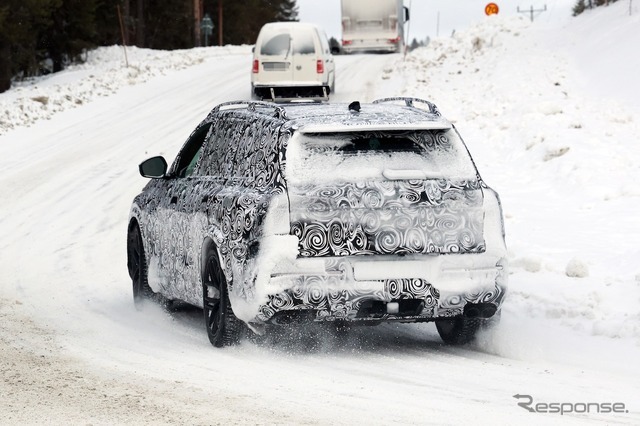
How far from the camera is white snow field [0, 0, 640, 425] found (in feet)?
21.5

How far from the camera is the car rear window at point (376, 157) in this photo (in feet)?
26.6

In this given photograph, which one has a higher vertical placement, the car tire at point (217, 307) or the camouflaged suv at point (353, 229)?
the camouflaged suv at point (353, 229)

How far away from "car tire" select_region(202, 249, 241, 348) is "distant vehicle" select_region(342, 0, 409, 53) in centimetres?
4019

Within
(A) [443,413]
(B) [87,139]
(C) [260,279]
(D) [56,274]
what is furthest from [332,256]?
(B) [87,139]

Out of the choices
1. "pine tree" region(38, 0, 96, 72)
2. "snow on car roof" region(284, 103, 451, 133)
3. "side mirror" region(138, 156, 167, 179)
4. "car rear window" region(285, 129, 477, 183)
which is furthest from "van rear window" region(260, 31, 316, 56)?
"pine tree" region(38, 0, 96, 72)

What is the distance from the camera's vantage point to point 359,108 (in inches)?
344

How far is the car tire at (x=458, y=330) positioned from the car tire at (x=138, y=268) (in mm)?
2721

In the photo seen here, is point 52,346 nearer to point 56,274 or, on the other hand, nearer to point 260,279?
point 260,279

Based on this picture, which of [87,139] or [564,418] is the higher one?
[564,418]

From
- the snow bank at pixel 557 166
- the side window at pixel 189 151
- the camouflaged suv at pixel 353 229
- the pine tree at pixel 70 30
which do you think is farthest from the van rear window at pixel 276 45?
the pine tree at pixel 70 30

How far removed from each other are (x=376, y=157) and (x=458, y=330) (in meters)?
1.43

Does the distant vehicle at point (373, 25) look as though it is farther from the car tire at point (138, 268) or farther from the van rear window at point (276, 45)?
the car tire at point (138, 268)

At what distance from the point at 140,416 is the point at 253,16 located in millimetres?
94493

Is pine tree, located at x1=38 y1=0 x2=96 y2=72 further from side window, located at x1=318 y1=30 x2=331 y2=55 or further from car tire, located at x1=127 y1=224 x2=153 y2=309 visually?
car tire, located at x1=127 y1=224 x2=153 y2=309
